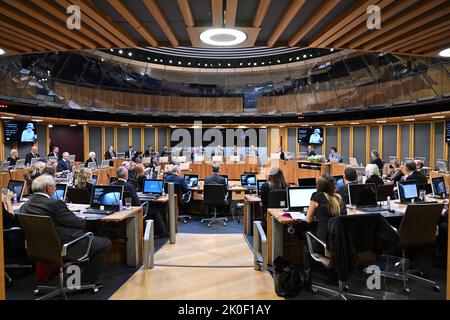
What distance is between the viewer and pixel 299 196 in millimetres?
5137

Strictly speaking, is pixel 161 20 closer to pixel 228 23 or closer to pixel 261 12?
pixel 228 23

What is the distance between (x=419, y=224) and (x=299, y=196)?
1.66 metres

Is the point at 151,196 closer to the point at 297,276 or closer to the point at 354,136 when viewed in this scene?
the point at 297,276

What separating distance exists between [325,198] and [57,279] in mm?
3837

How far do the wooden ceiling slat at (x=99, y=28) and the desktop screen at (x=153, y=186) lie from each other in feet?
12.1

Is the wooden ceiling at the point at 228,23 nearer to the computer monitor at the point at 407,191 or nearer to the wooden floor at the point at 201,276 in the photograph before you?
the computer monitor at the point at 407,191

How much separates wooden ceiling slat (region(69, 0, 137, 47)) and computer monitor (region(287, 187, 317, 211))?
10.5 ft

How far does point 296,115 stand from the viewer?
16.1 metres

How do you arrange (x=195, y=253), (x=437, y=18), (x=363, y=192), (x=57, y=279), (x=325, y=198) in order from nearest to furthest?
(x=437, y=18) → (x=325, y=198) → (x=57, y=279) → (x=363, y=192) → (x=195, y=253)

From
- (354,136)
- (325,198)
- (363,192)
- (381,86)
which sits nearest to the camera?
(325,198)

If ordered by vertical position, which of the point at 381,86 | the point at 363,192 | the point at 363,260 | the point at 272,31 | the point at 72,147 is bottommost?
the point at 363,260

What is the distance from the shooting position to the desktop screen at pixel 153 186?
23.2ft

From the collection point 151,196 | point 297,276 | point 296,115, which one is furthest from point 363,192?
point 296,115

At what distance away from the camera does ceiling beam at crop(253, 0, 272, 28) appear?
2902mm
